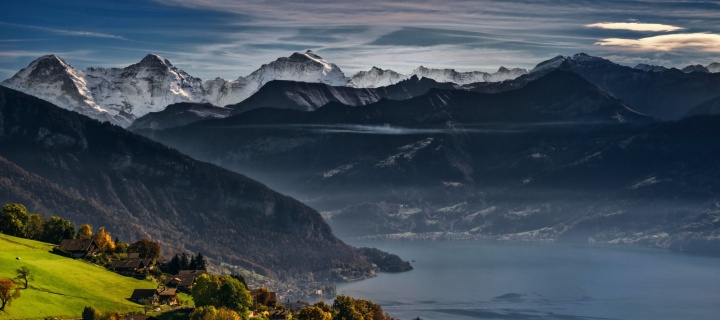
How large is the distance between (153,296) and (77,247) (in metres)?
26.2

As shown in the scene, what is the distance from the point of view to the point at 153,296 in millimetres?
166750

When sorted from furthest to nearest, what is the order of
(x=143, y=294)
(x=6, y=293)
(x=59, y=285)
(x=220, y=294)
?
(x=143, y=294) < (x=220, y=294) < (x=59, y=285) < (x=6, y=293)

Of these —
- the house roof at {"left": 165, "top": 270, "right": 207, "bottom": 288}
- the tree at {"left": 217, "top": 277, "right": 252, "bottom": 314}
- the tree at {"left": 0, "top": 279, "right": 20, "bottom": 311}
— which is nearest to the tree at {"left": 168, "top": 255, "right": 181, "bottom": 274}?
the house roof at {"left": 165, "top": 270, "right": 207, "bottom": 288}

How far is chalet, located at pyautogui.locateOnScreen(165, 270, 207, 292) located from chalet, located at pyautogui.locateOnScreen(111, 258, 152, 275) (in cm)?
450

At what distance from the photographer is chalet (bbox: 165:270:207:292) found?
594 feet

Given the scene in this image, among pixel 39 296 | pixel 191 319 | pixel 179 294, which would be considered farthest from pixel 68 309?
pixel 179 294

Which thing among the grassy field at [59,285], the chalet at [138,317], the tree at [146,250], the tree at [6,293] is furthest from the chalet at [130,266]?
the tree at [6,293]

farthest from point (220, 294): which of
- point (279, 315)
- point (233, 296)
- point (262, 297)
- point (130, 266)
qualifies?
point (130, 266)

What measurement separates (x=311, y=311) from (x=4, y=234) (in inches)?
2161

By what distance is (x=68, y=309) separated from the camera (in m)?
153

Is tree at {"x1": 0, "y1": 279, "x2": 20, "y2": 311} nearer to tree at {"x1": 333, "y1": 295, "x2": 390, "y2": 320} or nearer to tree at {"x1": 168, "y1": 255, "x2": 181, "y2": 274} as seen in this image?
tree at {"x1": 168, "y1": 255, "x2": 181, "y2": 274}

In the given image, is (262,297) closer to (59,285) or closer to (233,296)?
(233,296)

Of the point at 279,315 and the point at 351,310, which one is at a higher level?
the point at 351,310

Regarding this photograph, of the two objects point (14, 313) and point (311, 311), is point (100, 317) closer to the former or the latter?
point (14, 313)
